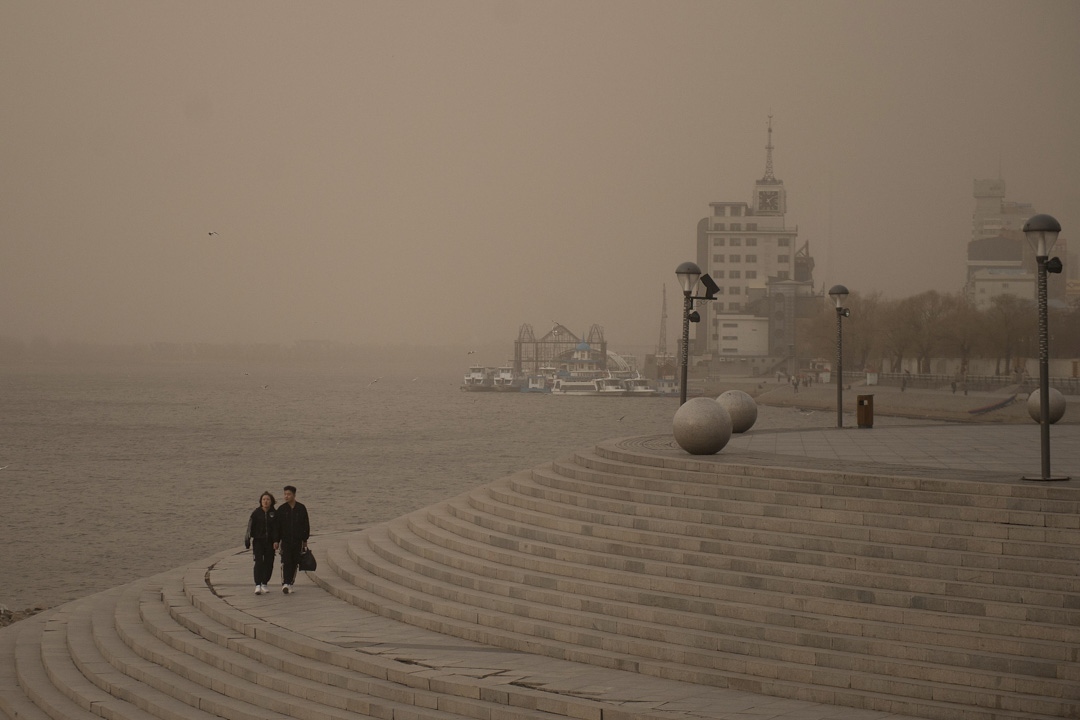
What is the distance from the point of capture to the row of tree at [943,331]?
8331cm

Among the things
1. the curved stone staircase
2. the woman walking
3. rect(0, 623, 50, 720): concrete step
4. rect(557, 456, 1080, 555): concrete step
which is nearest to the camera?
the curved stone staircase

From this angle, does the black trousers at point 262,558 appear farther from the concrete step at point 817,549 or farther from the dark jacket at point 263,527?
the concrete step at point 817,549

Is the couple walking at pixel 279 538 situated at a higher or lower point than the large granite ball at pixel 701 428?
lower

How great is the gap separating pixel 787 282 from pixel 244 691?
14090cm

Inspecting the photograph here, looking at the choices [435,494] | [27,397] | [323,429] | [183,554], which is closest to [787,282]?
[323,429]

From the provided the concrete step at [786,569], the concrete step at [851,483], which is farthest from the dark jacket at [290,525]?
the concrete step at [851,483]

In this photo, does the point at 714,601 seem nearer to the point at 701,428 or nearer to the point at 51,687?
the point at 701,428

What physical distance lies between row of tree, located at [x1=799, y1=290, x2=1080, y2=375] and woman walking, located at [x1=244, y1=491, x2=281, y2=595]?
70.5 metres

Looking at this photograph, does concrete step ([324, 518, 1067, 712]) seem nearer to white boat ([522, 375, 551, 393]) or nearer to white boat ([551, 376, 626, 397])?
white boat ([551, 376, 626, 397])

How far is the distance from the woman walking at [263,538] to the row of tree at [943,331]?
70496 millimetres

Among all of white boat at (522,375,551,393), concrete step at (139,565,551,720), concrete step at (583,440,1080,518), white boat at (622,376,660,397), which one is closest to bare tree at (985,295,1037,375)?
white boat at (622,376,660,397)

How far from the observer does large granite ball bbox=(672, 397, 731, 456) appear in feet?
49.3

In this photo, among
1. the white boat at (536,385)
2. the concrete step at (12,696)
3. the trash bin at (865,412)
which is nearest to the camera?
the concrete step at (12,696)

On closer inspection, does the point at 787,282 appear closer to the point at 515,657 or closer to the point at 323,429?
the point at 323,429
